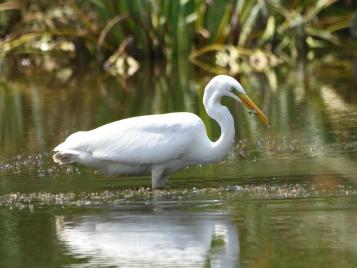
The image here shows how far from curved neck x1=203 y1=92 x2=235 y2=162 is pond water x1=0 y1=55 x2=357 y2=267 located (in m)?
0.28

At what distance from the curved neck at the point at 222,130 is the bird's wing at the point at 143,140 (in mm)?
206

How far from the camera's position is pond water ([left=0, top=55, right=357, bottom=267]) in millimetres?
8242

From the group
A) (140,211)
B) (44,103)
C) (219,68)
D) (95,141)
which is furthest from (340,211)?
(219,68)

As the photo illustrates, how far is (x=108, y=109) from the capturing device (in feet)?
59.0

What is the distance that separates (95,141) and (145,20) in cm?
1318

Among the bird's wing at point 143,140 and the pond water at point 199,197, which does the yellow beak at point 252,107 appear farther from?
the pond water at point 199,197

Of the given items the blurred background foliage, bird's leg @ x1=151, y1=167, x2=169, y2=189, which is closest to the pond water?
bird's leg @ x1=151, y1=167, x2=169, y2=189

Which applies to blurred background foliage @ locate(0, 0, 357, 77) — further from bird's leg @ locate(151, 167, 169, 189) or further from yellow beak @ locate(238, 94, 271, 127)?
bird's leg @ locate(151, 167, 169, 189)

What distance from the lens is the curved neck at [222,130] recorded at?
438 inches

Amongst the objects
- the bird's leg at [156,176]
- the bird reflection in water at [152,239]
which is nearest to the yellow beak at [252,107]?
the bird's leg at [156,176]

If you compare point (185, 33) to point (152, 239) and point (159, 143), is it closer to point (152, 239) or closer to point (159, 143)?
point (159, 143)

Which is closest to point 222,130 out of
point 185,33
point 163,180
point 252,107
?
point 252,107

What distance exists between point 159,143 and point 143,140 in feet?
0.62

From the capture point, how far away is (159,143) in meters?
11.1
